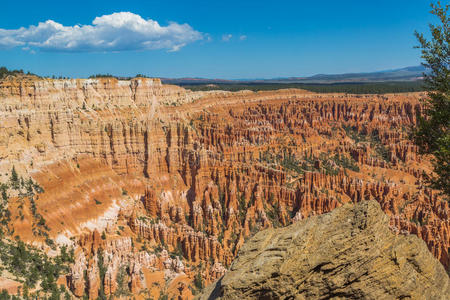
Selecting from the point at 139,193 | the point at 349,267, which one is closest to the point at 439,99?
the point at 349,267

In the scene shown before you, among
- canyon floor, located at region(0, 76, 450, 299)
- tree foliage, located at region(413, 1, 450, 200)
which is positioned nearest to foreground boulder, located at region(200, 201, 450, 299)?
tree foliage, located at region(413, 1, 450, 200)

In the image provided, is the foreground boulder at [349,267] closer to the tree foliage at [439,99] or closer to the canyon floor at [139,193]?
the tree foliage at [439,99]

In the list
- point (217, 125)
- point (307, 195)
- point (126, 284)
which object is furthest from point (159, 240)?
point (217, 125)

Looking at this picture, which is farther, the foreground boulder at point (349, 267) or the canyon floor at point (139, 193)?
the canyon floor at point (139, 193)

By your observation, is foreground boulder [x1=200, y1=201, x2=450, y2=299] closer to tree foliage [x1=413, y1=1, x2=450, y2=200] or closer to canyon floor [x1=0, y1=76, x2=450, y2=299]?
tree foliage [x1=413, y1=1, x2=450, y2=200]

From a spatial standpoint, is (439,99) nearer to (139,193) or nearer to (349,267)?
(349,267)

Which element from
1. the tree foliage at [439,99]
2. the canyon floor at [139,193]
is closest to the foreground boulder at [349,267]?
the tree foliage at [439,99]
